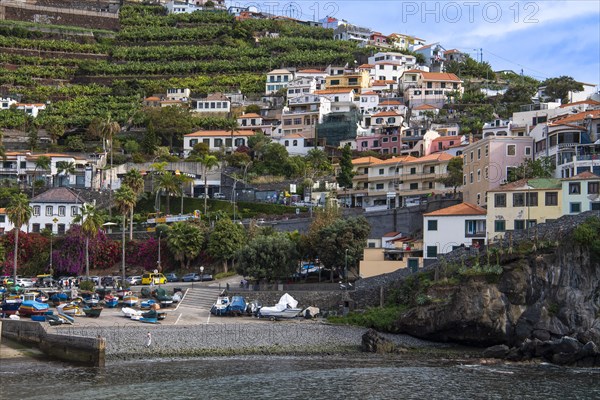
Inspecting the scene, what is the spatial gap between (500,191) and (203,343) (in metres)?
26.0

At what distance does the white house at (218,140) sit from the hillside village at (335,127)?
183mm

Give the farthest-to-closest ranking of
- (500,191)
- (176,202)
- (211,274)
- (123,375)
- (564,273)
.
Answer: (176,202) → (211,274) → (500,191) → (564,273) → (123,375)

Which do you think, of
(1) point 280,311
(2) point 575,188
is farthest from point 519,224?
(1) point 280,311

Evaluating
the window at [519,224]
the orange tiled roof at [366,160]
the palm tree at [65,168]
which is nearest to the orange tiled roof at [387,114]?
the orange tiled roof at [366,160]

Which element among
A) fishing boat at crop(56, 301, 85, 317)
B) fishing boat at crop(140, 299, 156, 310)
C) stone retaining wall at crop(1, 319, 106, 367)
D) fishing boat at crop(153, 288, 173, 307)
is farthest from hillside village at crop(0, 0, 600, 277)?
stone retaining wall at crop(1, 319, 106, 367)

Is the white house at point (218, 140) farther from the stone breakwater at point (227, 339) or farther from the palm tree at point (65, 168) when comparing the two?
the stone breakwater at point (227, 339)

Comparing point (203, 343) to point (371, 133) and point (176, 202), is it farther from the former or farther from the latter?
point (371, 133)

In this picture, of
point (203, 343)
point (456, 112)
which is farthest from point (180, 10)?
point (203, 343)

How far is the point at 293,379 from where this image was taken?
49656 millimetres

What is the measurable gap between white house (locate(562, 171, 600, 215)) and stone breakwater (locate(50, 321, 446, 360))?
1691 centimetres

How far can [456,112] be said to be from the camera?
134 m

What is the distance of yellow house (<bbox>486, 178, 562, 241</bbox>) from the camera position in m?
70.4

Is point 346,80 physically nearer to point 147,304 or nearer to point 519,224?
point 519,224

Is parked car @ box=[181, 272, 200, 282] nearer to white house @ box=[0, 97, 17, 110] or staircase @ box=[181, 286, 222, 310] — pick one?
staircase @ box=[181, 286, 222, 310]
